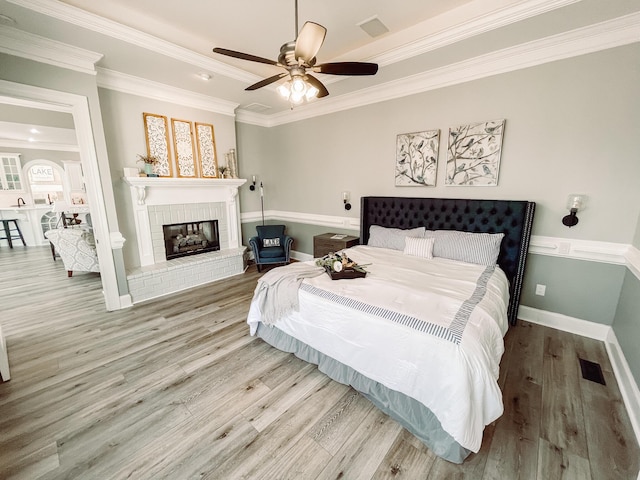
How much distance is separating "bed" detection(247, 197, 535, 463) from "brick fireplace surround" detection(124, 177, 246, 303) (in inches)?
77.6

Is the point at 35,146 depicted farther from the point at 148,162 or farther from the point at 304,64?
the point at 304,64

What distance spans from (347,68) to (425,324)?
196 centimetres

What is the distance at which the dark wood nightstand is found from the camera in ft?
13.1

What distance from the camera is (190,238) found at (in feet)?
14.7

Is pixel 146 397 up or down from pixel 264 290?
down

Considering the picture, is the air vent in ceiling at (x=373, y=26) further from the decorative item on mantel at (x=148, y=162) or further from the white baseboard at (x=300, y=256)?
the white baseboard at (x=300, y=256)

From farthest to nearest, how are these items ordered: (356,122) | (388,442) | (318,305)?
(356,122) → (318,305) → (388,442)

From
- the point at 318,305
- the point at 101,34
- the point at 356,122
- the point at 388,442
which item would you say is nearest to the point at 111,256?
the point at 101,34

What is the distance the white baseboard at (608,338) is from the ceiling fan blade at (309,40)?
124 inches

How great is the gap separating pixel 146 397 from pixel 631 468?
304 cm

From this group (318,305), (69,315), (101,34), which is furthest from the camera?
(69,315)

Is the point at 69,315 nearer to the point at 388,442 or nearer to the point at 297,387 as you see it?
the point at 297,387

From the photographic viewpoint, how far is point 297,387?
2.03 meters

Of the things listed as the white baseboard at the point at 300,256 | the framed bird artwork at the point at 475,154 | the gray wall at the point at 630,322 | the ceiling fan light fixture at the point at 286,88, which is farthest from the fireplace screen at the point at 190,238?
the gray wall at the point at 630,322
